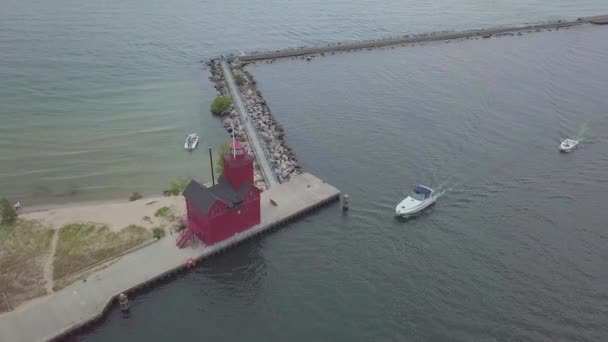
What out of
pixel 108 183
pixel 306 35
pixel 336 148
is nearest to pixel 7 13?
pixel 306 35

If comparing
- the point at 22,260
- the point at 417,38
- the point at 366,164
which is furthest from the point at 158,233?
the point at 417,38

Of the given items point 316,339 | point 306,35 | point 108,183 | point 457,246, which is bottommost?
point 316,339

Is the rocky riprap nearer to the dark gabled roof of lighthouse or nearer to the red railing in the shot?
the dark gabled roof of lighthouse

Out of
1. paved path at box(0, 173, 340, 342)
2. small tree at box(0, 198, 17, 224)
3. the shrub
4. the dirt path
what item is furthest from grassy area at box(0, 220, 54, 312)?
the shrub

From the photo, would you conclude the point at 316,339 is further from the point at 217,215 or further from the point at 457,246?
the point at 457,246

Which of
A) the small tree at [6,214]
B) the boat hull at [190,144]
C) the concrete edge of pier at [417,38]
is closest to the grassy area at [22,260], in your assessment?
the small tree at [6,214]

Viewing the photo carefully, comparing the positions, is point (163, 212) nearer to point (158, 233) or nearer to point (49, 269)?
point (158, 233)
